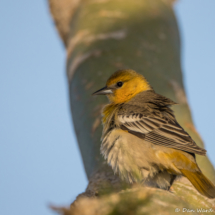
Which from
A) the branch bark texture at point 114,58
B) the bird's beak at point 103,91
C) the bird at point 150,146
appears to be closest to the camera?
the bird at point 150,146

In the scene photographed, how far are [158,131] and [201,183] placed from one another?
0.75m

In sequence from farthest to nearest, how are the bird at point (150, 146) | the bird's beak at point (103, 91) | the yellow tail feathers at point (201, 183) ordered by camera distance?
1. the bird's beak at point (103, 91)
2. the bird at point (150, 146)
3. the yellow tail feathers at point (201, 183)

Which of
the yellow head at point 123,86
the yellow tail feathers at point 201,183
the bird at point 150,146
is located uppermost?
the yellow head at point 123,86

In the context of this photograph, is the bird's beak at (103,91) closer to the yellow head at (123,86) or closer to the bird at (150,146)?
the yellow head at (123,86)

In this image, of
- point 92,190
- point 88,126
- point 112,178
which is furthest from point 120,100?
point 92,190

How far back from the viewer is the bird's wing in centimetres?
333

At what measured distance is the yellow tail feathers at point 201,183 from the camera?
9.93ft

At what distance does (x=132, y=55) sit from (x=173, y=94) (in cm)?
85

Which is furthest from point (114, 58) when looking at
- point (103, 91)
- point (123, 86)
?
point (103, 91)

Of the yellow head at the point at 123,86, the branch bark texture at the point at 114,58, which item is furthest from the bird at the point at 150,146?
the yellow head at the point at 123,86

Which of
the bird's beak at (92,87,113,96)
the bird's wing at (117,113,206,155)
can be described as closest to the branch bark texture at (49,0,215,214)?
the bird's beak at (92,87,113,96)

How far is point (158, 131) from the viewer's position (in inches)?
141

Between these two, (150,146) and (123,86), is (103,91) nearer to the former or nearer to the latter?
(123,86)

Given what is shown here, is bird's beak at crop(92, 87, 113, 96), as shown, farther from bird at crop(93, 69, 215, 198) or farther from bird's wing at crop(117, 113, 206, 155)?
bird's wing at crop(117, 113, 206, 155)
